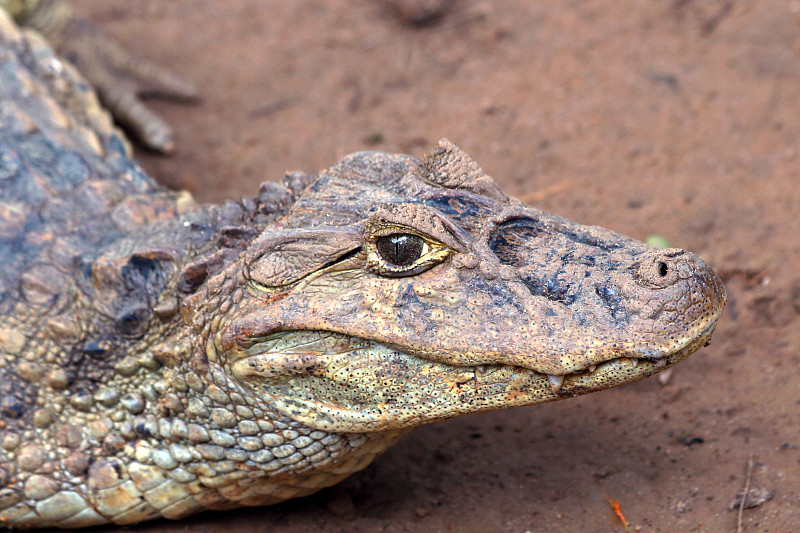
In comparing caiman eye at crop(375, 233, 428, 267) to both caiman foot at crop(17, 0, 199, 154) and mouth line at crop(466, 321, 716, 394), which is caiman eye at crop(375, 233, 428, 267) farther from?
caiman foot at crop(17, 0, 199, 154)

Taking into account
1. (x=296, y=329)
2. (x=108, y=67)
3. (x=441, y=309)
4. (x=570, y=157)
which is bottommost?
(x=296, y=329)

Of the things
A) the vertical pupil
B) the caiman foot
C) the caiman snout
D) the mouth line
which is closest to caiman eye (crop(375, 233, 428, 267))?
the vertical pupil

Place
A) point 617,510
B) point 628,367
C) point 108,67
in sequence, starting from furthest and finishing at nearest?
point 108,67 < point 617,510 < point 628,367

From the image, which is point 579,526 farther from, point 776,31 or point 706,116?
point 776,31

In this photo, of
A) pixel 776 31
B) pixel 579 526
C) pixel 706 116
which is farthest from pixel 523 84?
pixel 579 526

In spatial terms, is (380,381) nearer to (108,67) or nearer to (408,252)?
(408,252)

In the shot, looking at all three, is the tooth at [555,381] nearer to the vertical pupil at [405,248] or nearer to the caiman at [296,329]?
the caiman at [296,329]

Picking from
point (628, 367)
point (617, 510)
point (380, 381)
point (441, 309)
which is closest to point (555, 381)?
point (628, 367)
